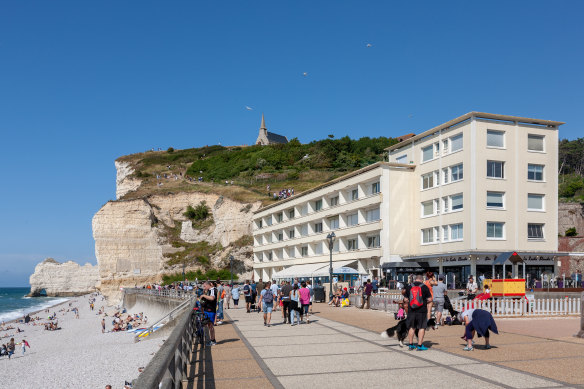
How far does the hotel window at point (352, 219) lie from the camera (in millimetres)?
49741

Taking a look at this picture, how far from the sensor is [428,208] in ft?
144

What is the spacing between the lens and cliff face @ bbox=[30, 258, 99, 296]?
138125mm

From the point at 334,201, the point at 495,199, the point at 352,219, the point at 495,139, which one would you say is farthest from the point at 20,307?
the point at 495,139

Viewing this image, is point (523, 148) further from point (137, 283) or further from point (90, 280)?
point (90, 280)

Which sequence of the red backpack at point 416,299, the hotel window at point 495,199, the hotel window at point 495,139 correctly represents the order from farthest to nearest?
the hotel window at point 495,139 → the hotel window at point 495,199 → the red backpack at point 416,299

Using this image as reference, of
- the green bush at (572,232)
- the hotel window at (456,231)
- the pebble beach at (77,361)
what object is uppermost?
the green bush at (572,232)

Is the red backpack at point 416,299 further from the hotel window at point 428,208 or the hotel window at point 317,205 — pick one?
the hotel window at point 317,205

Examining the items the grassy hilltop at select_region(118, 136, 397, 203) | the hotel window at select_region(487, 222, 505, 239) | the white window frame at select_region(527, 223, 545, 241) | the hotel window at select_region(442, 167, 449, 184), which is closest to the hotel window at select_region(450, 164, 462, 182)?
the hotel window at select_region(442, 167, 449, 184)

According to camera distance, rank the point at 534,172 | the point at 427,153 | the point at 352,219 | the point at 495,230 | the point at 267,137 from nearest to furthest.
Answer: the point at 495,230 → the point at 534,172 → the point at 427,153 → the point at 352,219 → the point at 267,137

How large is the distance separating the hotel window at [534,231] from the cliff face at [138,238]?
45276mm

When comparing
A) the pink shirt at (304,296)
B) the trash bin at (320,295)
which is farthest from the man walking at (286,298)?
the trash bin at (320,295)

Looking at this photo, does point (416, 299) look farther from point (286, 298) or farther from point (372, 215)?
point (372, 215)

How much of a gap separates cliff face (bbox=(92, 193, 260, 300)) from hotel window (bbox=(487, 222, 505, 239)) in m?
44.6

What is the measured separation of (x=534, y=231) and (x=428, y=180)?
30.5ft
